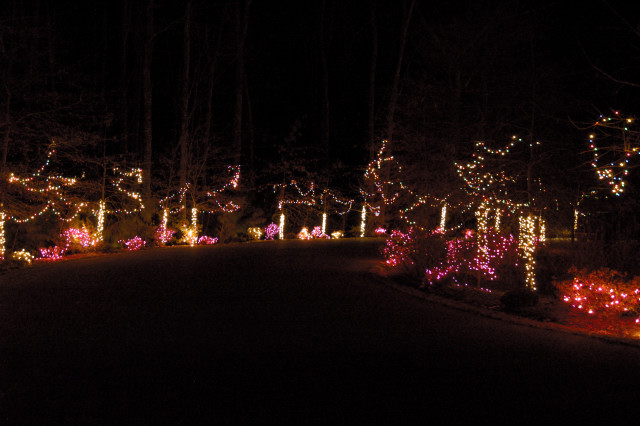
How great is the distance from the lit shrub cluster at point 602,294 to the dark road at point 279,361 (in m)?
1.51

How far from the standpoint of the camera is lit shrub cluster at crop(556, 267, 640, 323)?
8391 mm

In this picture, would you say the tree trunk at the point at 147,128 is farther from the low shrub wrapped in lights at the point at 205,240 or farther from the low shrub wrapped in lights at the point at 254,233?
the low shrub wrapped in lights at the point at 254,233

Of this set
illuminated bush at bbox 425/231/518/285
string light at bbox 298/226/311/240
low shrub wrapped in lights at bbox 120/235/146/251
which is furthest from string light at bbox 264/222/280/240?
illuminated bush at bbox 425/231/518/285

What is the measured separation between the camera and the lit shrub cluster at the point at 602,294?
8391 millimetres

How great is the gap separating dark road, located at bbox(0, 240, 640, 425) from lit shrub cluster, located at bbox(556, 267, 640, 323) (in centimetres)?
151

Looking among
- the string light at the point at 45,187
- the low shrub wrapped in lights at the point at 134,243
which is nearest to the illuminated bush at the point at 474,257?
the string light at the point at 45,187

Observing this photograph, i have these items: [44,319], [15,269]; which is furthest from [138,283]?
[15,269]

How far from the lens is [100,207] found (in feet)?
60.2

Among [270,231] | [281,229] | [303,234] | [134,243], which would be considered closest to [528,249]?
[134,243]

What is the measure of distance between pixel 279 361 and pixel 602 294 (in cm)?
572

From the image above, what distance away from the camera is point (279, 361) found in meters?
5.87

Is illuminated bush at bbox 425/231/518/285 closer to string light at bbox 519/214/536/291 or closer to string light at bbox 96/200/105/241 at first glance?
string light at bbox 519/214/536/291

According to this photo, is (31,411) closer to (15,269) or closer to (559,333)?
(559,333)

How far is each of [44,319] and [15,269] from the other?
6.42 metres
